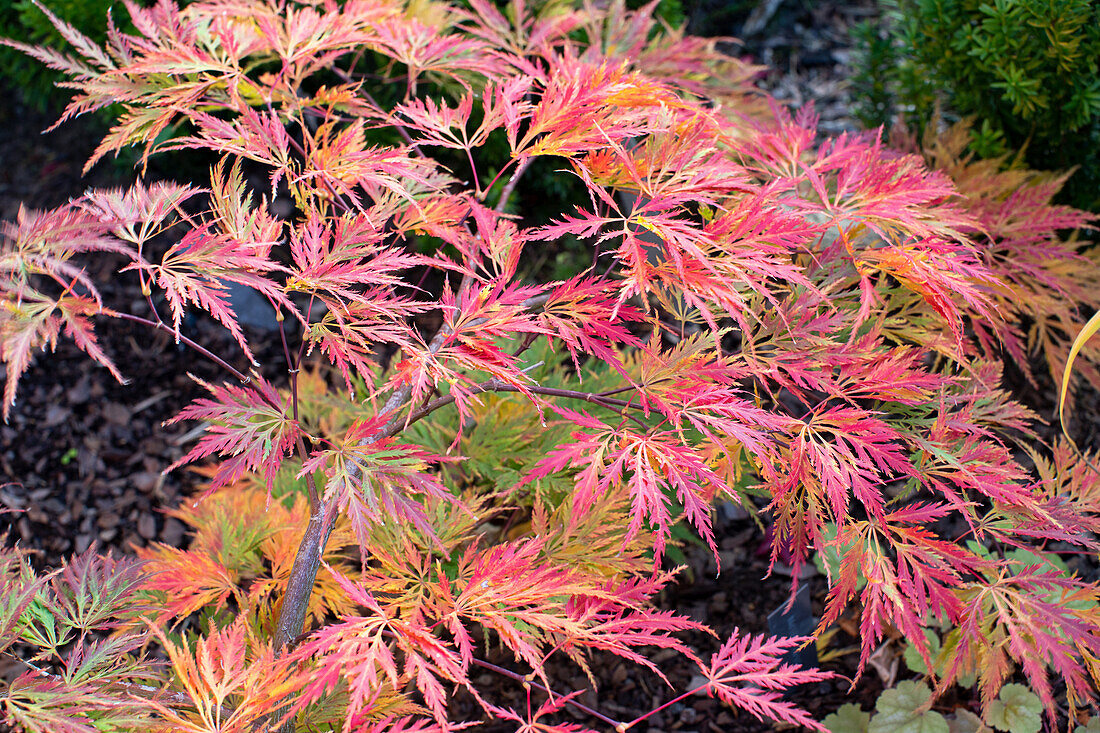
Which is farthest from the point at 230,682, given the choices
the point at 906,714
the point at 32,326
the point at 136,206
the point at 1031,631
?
the point at 906,714

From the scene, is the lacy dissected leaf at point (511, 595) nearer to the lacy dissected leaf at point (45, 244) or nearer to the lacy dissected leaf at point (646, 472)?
the lacy dissected leaf at point (646, 472)

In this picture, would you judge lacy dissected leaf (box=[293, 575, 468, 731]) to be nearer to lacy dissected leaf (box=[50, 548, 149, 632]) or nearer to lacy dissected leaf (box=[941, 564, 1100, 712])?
lacy dissected leaf (box=[50, 548, 149, 632])

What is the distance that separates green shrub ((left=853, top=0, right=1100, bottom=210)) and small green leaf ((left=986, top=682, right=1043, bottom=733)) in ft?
4.09

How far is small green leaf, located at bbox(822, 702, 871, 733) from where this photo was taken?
1.49m

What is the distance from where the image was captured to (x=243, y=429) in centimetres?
104

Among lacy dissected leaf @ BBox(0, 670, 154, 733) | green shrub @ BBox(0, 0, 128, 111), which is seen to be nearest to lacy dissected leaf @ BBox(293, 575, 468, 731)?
lacy dissected leaf @ BBox(0, 670, 154, 733)

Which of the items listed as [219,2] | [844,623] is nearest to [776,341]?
[844,623]

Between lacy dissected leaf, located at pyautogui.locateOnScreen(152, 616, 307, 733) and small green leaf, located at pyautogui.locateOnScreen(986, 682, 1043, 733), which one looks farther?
small green leaf, located at pyautogui.locateOnScreen(986, 682, 1043, 733)

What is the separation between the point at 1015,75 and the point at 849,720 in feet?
4.94

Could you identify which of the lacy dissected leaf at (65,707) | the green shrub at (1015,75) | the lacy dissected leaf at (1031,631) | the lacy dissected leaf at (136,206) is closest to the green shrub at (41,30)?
the lacy dissected leaf at (136,206)

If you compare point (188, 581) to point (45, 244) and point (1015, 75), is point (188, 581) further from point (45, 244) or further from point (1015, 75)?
point (1015, 75)

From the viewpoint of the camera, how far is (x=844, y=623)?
1.75 m

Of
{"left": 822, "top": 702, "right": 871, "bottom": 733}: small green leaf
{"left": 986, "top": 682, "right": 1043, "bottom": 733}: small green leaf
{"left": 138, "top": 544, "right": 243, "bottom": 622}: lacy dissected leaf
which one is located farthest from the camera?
{"left": 822, "top": 702, "right": 871, "bottom": 733}: small green leaf

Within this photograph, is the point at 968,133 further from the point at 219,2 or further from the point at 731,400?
the point at 219,2
